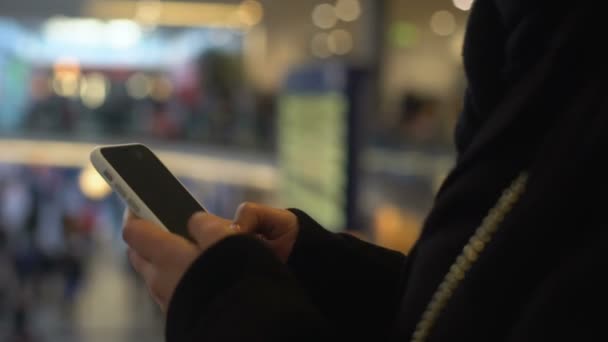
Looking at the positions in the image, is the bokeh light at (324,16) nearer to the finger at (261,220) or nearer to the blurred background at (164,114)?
the blurred background at (164,114)

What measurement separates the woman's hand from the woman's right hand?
10 cm

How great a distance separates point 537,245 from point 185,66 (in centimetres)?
1670

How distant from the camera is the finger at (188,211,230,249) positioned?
0.72 metres

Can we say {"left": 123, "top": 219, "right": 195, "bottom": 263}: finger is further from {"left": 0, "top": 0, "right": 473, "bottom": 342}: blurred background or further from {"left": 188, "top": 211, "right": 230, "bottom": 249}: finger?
{"left": 0, "top": 0, "right": 473, "bottom": 342}: blurred background

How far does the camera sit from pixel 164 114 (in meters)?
13.5

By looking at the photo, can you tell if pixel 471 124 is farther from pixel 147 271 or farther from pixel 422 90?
pixel 422 90

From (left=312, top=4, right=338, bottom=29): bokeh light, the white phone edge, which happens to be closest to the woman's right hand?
the white phone edge

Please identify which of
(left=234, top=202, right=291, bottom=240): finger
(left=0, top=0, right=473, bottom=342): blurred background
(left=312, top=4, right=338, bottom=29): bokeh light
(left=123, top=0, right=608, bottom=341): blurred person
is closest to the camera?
(left=123, top=0, right=608, bottom=341): blurred person

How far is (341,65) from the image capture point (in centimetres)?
372

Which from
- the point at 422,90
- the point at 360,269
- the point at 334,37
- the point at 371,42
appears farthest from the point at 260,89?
the point at 360,269

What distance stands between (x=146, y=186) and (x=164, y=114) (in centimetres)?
1289

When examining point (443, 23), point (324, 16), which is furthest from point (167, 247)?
point (443, 23)

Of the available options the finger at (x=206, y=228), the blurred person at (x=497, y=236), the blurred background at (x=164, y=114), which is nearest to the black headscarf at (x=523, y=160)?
the blurred person at (x=497, y=236)

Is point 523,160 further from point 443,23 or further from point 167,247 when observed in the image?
point 443,23
